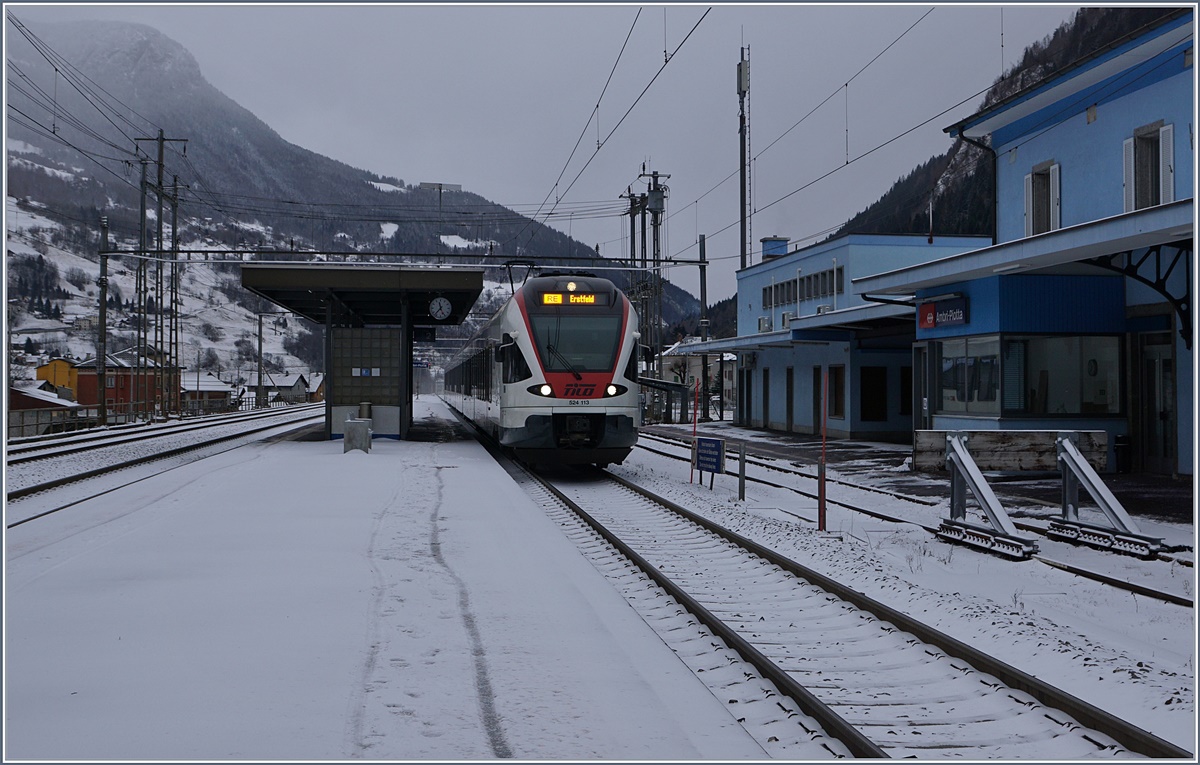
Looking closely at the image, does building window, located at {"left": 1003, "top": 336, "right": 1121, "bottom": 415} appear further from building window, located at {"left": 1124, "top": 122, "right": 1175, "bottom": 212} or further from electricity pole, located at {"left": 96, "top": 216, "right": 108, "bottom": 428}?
electricity pole, located at {"left": 96, "top": 216, "right": 108, "bottom": 428}

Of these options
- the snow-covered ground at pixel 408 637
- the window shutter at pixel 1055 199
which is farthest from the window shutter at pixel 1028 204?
the snow-covered ground at pixel 408 637

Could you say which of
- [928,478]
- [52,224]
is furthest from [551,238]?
[928,478]

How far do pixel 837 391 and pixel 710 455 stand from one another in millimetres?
13907

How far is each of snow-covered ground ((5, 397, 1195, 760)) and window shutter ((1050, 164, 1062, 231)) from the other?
9517 millimetres

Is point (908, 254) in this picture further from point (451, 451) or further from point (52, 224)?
point (52, 224)

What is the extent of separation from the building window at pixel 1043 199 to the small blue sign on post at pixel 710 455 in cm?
844

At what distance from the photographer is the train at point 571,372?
15852mm

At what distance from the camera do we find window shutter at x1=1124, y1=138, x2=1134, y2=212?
16.4 m

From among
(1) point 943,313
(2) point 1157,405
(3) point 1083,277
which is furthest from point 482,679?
(1) point 943,313

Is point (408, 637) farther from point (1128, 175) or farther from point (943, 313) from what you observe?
point (943, 313)

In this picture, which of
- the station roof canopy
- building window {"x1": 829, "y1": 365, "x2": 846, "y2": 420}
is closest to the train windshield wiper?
the station roof canopy

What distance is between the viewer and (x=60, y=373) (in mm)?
69375

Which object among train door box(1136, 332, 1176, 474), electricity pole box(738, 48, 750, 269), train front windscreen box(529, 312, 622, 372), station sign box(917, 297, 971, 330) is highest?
electricity pole box(738, 48, 750, 269)

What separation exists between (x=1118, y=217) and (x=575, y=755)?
479 inches
